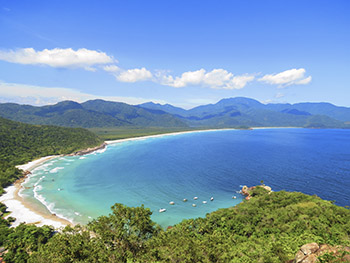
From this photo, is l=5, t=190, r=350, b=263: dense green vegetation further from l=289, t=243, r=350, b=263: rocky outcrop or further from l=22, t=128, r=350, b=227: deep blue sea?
l=22, t=128, r=350, b=227: deep blue sea

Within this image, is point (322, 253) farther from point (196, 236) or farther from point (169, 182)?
point (169, 182)

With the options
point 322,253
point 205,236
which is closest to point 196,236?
point 205,236

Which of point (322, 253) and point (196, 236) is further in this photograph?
point (196, 236)

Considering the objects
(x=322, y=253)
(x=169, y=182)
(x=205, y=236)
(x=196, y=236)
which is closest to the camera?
(x=322, y=253)

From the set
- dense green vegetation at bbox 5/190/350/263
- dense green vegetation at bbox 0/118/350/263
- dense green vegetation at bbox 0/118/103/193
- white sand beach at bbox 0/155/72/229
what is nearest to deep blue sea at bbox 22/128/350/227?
white sand beach at bbox 0/155/72/229

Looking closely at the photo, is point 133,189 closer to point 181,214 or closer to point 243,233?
point 181,214

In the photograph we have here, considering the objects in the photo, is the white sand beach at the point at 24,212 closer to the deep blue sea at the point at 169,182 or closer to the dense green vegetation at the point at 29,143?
the deep blue sea at the point at 169,182
